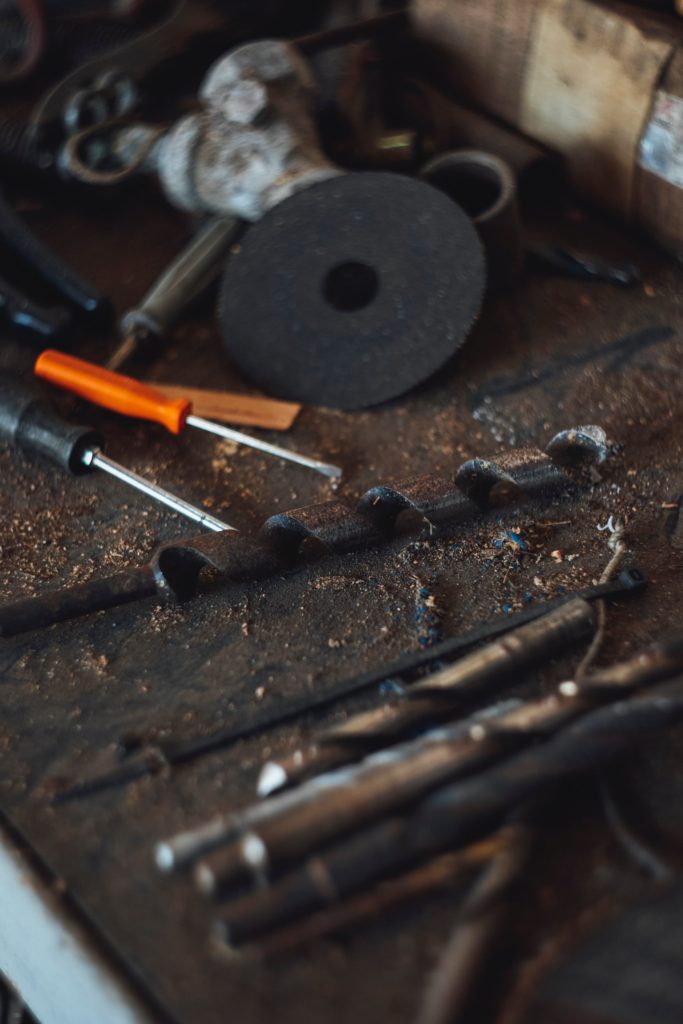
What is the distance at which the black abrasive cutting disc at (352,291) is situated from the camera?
199cm

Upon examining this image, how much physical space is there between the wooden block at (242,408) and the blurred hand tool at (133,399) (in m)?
0.03

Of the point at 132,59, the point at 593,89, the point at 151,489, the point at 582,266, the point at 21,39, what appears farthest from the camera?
the point at 21,39

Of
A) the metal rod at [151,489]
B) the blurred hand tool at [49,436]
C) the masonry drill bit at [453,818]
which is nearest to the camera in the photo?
the masonry drill bit at [453,818]

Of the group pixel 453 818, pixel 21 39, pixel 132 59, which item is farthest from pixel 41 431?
pixel 21 39

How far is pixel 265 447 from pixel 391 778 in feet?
2.93

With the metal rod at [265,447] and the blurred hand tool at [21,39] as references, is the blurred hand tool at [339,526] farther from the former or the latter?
the blurred hand tool at [21,39]

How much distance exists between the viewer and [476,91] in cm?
270

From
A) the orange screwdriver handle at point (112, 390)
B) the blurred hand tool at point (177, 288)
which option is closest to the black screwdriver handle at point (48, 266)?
the blurred hand tool at point (177, 288)

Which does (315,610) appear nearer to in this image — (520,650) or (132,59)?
(520,650)

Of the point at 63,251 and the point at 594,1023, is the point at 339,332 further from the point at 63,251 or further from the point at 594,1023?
the point at 594,1023

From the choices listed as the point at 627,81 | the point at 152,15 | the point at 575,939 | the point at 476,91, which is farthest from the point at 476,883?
the point at 152,15

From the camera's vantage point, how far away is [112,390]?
1.88 metres

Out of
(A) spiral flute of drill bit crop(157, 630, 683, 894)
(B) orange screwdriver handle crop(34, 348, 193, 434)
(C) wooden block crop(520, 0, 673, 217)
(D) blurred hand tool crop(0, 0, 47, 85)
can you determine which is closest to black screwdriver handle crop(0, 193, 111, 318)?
(B) orange screwdriver handle crop(34, 348, 193, 434)

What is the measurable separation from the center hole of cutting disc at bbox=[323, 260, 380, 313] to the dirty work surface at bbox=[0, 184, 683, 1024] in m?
0.24
